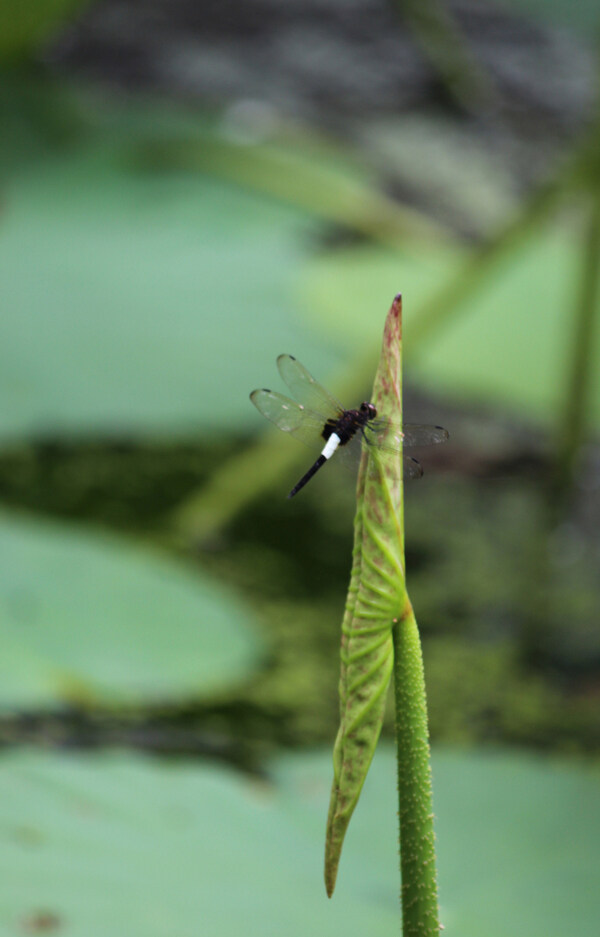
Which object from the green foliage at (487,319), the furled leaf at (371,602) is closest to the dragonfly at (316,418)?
the furled leaf at (371,602)

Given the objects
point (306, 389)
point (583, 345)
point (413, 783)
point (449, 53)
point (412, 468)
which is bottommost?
point (413, 783)

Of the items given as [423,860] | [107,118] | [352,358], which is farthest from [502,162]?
[423,860]

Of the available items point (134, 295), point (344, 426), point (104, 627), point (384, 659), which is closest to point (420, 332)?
point (134, 295)

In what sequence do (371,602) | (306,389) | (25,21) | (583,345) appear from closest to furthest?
(371,602), (306,389), (25,21), (583,345)

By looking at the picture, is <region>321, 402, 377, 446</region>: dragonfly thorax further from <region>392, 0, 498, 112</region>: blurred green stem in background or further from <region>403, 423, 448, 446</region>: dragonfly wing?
<region>392, 0, 498, 112</region>: blurred green stem in background

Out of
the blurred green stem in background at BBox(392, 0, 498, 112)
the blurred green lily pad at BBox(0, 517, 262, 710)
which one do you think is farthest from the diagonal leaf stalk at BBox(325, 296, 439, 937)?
the blurred green stem in background at BBox(392, 0, 498, 112)

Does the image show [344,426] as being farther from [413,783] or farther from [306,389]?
[413,783]

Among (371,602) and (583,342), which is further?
(583,342)
